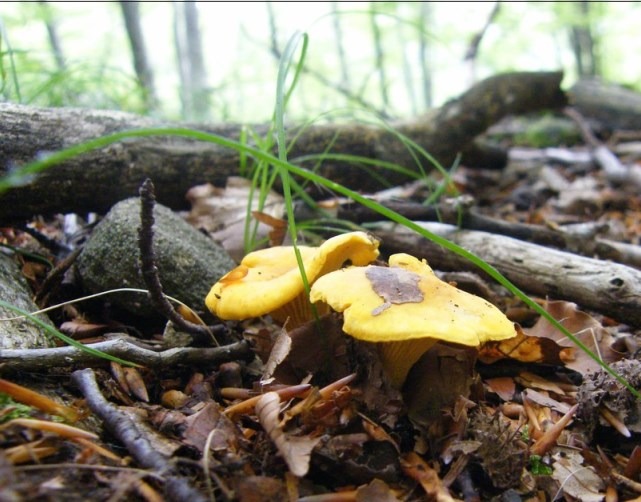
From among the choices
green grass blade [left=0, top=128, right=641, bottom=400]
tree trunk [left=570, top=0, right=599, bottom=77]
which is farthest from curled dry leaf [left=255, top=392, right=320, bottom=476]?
tree trunk [left=570, top=0, right=599, bottom=77]

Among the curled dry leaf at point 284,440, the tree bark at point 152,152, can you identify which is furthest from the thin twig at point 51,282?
the curled dry leaf at point 284,440

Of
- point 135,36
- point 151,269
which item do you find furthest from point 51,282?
point 135,36

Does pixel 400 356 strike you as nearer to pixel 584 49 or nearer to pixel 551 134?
pixel 551 134

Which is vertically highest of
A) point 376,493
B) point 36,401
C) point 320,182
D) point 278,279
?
point 320,182

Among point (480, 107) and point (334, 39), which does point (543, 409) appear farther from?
point (334, 39)

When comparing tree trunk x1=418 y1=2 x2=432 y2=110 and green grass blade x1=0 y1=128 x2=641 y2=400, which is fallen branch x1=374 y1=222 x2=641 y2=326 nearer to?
green grass blade x1=0 y1=128 x2=641 y2=400

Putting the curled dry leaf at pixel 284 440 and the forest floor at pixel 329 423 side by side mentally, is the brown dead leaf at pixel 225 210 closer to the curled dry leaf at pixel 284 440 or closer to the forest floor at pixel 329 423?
the forest floor at pixel 329 423

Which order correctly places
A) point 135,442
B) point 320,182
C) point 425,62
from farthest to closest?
point 425,62, point 320,182, point 135,442
